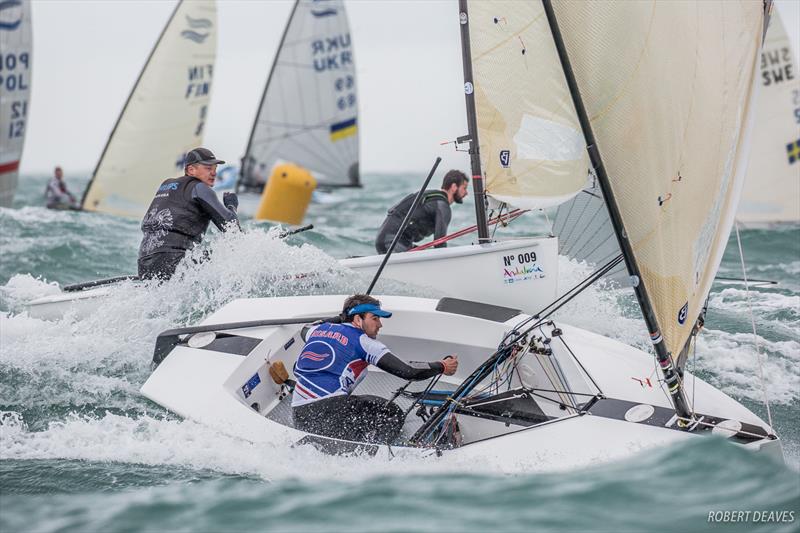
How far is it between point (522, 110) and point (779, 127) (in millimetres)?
7378

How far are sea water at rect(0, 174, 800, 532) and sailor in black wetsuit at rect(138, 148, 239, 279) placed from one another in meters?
0.13

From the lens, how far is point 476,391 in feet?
16.2

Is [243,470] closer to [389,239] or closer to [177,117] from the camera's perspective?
[389,239]

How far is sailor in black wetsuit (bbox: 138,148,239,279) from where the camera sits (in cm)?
557

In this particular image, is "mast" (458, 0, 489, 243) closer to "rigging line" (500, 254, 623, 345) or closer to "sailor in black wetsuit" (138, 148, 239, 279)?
"rigging line" (500, 254, 623, 345)

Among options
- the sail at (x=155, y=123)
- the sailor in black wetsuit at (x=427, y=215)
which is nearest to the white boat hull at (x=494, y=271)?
the sailor in black wetsuit at (x=427, y=215)

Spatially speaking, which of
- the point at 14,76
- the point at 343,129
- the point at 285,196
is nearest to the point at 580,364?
the point at 285,196

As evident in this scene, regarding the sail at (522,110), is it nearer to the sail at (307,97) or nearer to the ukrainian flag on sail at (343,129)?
the sail at (307,97)

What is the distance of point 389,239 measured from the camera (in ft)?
21.6

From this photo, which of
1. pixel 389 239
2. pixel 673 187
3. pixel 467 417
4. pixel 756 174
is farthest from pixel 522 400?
pixel 756 174

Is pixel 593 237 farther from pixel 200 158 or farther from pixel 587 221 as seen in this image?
pixel 200 158

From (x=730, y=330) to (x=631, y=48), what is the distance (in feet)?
11.8

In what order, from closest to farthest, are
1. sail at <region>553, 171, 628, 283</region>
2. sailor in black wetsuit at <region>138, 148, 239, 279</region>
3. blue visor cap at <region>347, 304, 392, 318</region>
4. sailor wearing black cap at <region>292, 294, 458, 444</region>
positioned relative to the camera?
1. sailor wearing black cap at <region>292, 294, 458, 444</region>
2. blue visor cap at <region>347, 304, 392, 318</region>
3. sailor in black wetsuit at <region>138, 148, 239, 279</region>
4. sail at <region>553, 171, 628, 283</region>

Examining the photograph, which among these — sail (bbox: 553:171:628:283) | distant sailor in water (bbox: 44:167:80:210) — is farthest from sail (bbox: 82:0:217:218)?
sail (bbox: 553:171:628:283)
